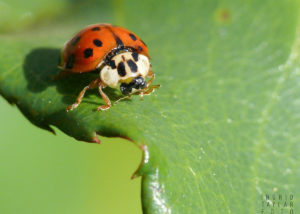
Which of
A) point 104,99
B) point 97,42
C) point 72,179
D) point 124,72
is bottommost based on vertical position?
point 72,179

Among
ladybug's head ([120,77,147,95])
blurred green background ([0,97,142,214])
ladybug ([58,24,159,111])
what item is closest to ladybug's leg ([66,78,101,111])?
ladybug ([58,24,159,111])

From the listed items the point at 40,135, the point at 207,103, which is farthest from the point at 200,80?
the point at 40,135

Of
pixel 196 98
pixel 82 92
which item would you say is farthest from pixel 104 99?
pixel 196 98

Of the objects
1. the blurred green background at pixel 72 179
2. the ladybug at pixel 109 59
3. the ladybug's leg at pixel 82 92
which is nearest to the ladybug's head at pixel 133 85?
the ladybug at pixel 109 59

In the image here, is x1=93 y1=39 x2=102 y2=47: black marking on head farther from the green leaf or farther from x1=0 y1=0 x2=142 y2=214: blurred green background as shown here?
x1=0 y1=0 x2=142 y2=214: blurred green background

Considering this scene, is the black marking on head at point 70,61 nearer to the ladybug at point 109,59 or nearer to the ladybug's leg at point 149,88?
the ladybug at point 109,59

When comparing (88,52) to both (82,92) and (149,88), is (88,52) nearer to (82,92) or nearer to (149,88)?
(82,92)
